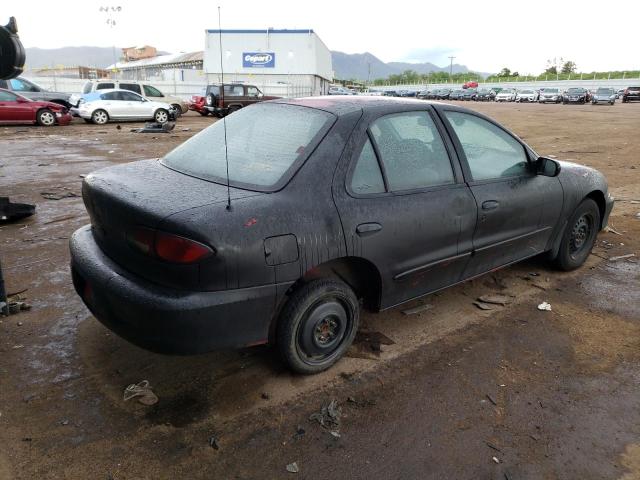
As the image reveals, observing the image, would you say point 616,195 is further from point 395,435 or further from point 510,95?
point 510,95

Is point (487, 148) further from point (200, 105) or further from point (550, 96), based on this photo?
point (550, 96)

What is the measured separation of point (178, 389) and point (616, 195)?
7822mm

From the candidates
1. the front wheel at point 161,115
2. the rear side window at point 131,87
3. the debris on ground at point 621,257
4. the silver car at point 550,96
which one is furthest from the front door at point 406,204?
the silver car at point 550,96

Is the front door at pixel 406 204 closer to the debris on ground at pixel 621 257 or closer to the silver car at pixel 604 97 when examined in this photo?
the debris on ground at pixel 621 257

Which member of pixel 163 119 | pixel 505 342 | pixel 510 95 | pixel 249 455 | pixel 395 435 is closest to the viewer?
pixel 249 455

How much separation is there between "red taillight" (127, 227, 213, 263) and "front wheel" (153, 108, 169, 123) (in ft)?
64.4

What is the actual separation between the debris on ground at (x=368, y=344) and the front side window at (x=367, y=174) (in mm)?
1103

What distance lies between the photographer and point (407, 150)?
327cm

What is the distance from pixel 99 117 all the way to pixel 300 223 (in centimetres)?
1956

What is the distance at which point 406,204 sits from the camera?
3.09m

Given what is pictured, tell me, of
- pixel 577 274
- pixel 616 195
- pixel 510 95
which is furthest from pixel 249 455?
pixel 510 95

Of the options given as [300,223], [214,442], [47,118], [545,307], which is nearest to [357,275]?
[300,223]

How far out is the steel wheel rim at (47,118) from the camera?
17.4 metres

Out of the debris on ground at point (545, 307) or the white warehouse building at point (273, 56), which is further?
the white warehouse building at point (273, 56)
